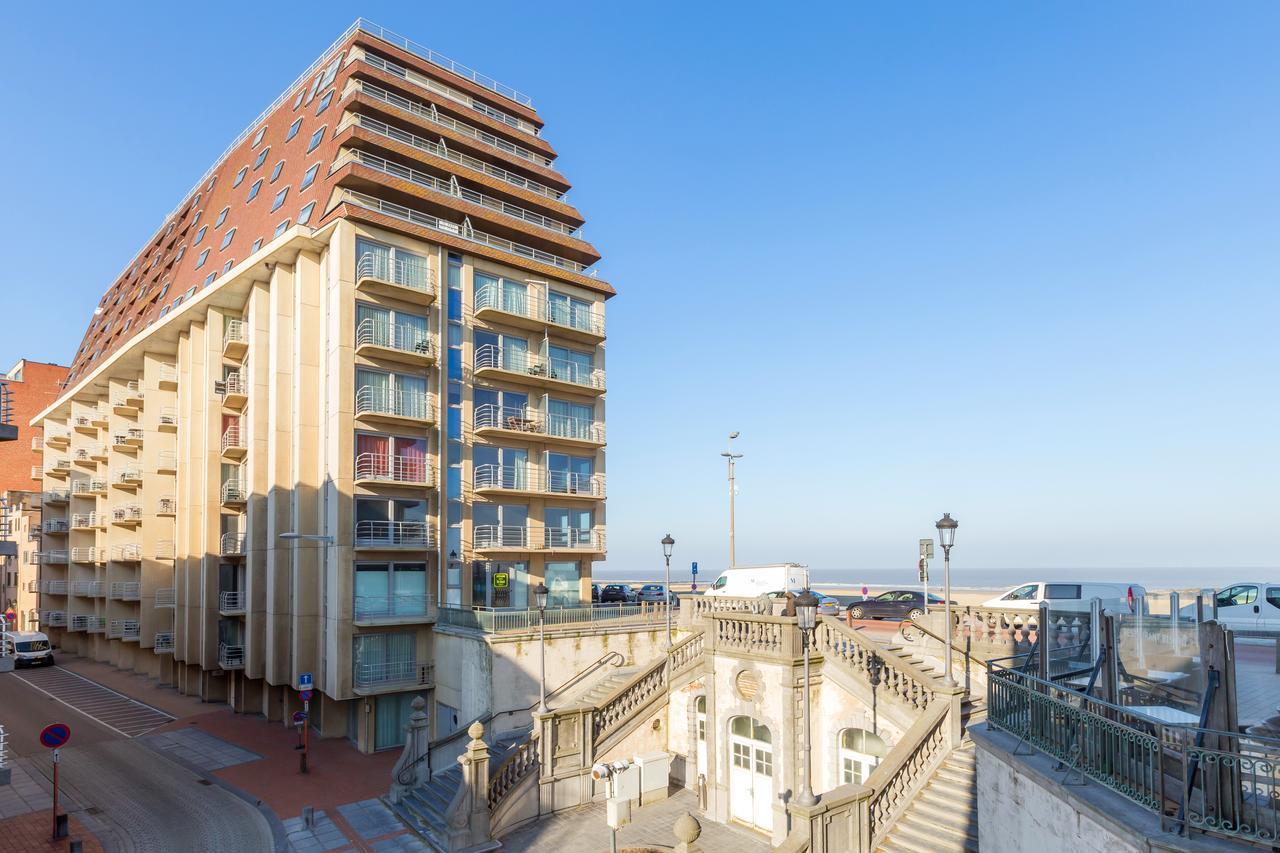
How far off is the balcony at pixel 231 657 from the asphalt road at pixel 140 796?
4.37 metres

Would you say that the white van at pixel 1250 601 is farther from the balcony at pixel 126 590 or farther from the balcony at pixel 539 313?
the balcony at pixel 126 590

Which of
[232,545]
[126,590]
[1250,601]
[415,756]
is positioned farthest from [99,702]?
[1250,601]

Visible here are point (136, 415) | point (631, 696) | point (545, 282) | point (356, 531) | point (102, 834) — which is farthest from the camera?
point (136, 415)

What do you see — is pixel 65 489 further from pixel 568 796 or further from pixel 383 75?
pixel 568 796

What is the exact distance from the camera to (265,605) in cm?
3169

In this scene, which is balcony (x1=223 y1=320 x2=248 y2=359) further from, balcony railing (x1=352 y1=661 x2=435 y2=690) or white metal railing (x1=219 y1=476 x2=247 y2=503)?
balcony railing (x1=352 y1=661 x2=435 y2=690)

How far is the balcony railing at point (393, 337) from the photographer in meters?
28.9

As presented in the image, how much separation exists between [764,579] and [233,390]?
1005 inches

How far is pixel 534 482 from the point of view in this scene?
33.1 meters

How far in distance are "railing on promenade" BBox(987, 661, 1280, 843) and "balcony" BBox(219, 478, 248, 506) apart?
33.6 m

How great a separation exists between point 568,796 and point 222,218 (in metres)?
36.1

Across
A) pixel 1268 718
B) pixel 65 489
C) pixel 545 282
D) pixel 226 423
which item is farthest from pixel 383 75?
pixel 65 489

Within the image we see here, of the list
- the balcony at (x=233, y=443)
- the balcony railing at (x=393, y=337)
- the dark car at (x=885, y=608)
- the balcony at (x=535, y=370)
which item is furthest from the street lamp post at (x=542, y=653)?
the balcony at (x=233, y=443)

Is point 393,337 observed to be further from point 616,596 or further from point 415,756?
point 616,596
